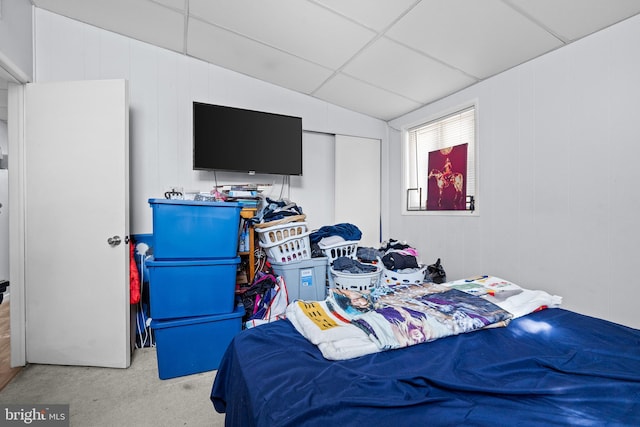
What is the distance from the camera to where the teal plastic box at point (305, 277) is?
2244 mm

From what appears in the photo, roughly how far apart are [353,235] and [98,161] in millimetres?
2030

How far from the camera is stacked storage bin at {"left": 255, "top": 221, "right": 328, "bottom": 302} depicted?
7.37 ft

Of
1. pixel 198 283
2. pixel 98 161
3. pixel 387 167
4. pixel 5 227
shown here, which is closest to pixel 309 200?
pixel 387 167

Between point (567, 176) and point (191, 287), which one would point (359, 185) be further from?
point (191, 287)

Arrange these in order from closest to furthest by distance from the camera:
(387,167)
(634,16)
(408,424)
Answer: (408,424), (634,16), (387,167)

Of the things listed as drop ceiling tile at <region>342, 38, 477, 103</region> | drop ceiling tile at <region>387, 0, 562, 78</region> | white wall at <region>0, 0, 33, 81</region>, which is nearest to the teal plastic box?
drop ceiling tile at <region>342, 38, 477, 103</region>

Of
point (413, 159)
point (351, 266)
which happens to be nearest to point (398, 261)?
point (351, 266)

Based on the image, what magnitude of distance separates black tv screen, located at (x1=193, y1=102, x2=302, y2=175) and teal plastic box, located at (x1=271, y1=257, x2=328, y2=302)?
938mm

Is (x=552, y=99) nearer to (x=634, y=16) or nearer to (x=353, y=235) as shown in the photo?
(x=634, y=16)

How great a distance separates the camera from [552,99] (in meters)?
1.93

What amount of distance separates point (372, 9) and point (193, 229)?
1.81m

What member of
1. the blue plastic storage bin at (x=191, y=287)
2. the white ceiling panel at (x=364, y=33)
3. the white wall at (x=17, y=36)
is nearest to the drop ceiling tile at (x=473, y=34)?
the white ceiling panel at (x=364, y=33)

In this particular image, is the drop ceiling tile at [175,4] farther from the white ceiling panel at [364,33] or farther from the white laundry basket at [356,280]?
the white laundry basket at [356,280]

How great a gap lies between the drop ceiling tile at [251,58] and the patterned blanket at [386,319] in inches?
81.0
